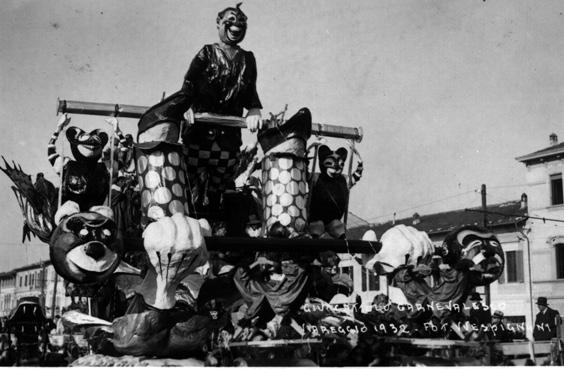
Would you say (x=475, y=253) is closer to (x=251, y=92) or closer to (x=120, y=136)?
(x=251, y=92)

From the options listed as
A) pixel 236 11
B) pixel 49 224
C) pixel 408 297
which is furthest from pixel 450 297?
pixel 49 224

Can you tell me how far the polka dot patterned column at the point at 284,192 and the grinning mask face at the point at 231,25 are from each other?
3.16ft

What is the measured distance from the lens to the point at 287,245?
4535 millimetres

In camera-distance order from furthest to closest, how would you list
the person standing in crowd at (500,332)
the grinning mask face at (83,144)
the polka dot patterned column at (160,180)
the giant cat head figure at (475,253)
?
the grinning mask face at (83,144) < the person standing in crowd at (500,332) < the giant cat head figure at (475,253) < the polka dot patterned column at (160,180)

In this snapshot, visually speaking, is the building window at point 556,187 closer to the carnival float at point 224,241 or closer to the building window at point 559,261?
the building window at point 559,261

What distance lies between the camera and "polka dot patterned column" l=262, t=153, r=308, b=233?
497 cm

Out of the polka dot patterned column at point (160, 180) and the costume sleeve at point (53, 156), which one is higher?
the costume sleeve at point (53, 156)

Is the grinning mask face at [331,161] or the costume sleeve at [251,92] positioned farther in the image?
the grinning mask face at [331,161]

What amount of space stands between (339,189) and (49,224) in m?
2.17

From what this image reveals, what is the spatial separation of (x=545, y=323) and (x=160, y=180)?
390 centimetres

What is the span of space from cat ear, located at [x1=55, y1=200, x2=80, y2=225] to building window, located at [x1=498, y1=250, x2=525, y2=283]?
19.4m

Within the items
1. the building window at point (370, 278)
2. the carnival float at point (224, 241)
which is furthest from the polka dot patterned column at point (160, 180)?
the building window at point (370, 278)

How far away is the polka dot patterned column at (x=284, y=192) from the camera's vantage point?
4.97 meters

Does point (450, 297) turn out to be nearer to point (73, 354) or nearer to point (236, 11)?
point (236, 11)
